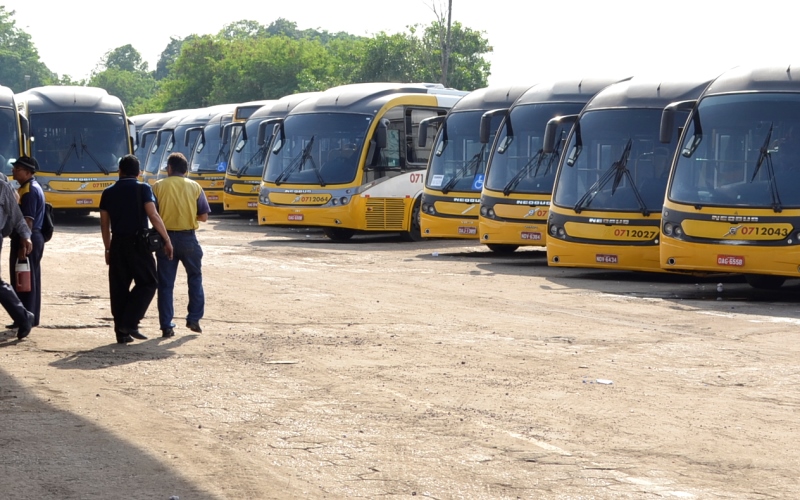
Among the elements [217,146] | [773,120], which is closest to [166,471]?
[773,120]

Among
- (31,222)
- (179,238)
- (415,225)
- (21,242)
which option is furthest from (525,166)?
(21,242)

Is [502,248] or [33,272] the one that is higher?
[33,272]

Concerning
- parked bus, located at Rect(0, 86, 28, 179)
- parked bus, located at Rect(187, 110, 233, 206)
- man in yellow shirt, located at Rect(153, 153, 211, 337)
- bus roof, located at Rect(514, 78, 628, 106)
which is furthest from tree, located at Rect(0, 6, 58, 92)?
man in yellow shirt, located at Rect(153, 153, 211, 337)

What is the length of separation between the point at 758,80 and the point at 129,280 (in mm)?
8174

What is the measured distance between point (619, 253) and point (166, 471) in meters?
12.0

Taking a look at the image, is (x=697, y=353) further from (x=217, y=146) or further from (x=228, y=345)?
(x=217, y=146)

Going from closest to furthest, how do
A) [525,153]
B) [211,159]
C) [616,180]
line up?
[616,180] < [525,153] < [211,159]

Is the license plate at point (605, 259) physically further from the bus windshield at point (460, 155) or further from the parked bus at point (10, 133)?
the parked bus at point (10, 133)

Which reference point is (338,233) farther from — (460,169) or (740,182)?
(740,182)

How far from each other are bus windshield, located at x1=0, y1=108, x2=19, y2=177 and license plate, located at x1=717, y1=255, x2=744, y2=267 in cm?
1750

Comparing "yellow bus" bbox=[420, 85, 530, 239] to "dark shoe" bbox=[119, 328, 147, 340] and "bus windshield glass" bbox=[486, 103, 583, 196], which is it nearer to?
"bus windshield glass" bbox=[486, 103, 583, 196]

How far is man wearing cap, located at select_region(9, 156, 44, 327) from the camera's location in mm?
12602

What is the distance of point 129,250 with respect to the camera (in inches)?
475

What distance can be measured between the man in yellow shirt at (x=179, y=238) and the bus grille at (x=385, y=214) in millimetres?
14060
